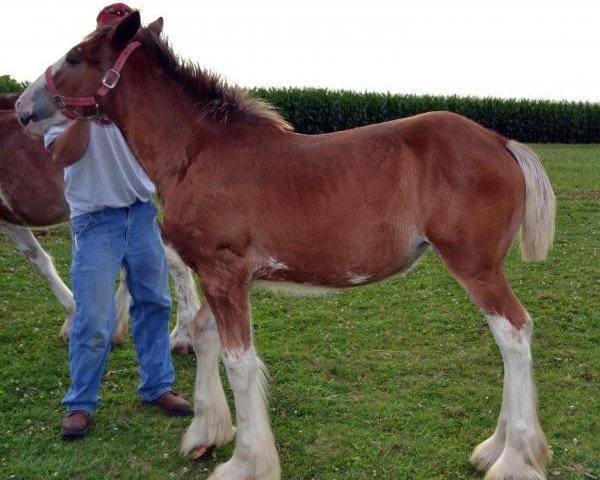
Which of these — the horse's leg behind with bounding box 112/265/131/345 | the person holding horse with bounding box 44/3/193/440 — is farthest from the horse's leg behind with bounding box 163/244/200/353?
the person holding horse with bounding box 44/3/193/440

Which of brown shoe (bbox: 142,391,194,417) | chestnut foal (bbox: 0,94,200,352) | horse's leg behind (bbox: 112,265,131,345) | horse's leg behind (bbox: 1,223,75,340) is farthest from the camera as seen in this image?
horse's leg behind (bbox: 1,223,75,340)

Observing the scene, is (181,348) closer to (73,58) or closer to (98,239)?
(98,239)

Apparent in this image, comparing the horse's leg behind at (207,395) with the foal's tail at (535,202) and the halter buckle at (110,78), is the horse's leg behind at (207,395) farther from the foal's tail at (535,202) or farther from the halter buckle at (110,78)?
the foal's tail at (535,202)

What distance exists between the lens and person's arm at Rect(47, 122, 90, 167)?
12.5 ft

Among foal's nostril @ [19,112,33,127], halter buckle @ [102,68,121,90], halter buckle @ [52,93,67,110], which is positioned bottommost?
foal's nostril @ [19,112,33,127]

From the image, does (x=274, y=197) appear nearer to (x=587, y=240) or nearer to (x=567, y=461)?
(x=567, y=461)

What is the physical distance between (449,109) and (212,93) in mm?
27892

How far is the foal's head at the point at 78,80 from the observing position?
333 centimetres

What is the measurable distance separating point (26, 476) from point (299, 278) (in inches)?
76.4

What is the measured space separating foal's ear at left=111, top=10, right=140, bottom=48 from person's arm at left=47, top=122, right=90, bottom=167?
703mm

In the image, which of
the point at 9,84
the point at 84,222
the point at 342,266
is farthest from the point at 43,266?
the point at 9,84

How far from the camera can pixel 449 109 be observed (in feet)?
98.0

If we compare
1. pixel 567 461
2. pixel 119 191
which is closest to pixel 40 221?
pixel 119 191

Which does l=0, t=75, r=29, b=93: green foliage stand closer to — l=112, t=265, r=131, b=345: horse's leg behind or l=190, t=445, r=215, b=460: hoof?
l=112, t=265, r=131, b=345: horse's leg behind
